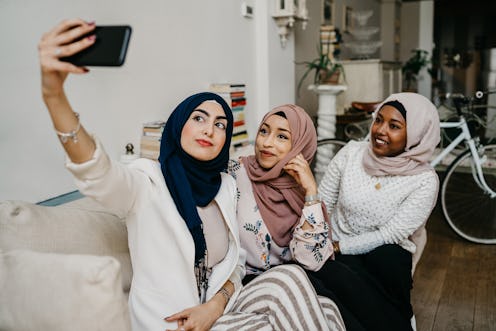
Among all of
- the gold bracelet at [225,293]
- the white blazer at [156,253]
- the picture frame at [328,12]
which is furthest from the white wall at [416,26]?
the white blazer at [156,253]

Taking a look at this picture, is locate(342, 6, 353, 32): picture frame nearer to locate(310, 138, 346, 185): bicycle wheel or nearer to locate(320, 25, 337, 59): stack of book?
locate(320, 25, 337, 59): stack of book

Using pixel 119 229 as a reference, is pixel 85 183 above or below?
above

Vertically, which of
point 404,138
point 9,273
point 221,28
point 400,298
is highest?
point 221,28

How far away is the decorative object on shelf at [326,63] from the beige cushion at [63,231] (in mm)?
2542

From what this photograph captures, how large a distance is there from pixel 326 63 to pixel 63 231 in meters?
2.91

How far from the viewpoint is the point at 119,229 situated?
1.48 m

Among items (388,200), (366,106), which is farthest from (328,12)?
(388,200)

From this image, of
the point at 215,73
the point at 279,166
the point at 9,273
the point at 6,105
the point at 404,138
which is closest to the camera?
the point at 9,273

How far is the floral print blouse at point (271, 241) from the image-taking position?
1621mm

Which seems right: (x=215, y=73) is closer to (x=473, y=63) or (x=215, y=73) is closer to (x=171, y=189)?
(x=171, y=189)

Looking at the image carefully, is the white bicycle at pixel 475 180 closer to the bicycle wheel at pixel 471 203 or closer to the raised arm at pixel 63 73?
the bicycle wheel at pixel 471 203

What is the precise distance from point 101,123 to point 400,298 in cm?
140

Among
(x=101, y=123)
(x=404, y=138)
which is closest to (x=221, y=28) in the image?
(x=101, y=123)

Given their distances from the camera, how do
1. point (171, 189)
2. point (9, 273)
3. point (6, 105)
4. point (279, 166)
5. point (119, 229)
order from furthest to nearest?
1. point (279, 166)
2. point (6, 105)
3. point (119, 229)
4. point (171, 189)
5. point (9, 273)
